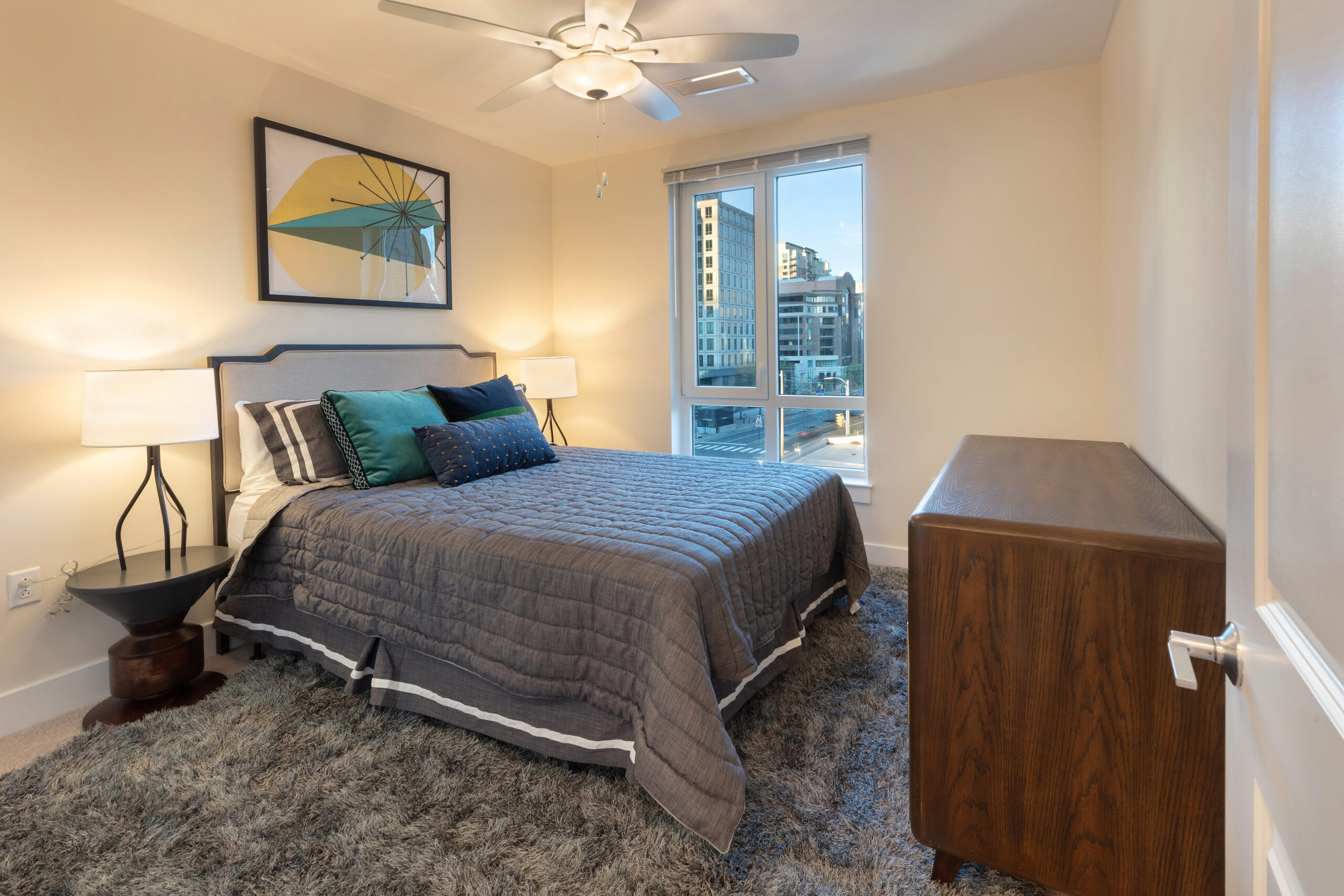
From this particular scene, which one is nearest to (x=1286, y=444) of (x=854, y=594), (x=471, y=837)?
(x=471, y=837)

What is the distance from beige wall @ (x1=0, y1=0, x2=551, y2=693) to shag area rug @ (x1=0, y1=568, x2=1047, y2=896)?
2.56 ft

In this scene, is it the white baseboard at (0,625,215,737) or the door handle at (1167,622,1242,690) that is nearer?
the door handle at (1167,622,1242,690)

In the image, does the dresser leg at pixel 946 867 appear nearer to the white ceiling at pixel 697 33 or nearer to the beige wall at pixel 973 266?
the beige wall at pixel 973 266

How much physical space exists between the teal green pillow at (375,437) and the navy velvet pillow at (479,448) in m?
0.06

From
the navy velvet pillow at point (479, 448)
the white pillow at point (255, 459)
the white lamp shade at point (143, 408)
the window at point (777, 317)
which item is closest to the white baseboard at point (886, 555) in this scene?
the window at point (777, 317)

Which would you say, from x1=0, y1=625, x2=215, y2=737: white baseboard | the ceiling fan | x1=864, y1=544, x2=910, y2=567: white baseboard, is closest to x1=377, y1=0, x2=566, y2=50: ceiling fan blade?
the ceiling fan

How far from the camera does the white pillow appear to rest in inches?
108

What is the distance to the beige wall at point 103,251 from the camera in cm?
226

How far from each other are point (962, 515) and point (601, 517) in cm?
121

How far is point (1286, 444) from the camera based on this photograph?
51cm

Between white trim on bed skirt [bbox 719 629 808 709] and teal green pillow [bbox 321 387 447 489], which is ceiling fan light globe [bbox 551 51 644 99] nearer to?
teal green pillow [bbox 321 387 447 489]

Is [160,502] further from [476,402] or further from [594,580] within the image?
[594,580]

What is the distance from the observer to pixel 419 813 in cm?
172

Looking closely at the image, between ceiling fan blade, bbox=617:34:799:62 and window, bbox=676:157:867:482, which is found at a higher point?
ceiling fan blade, bbox=617:34:799:62
